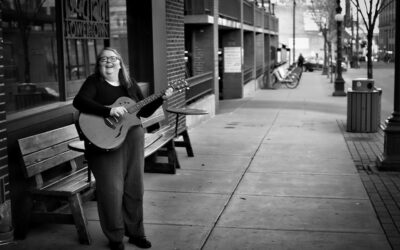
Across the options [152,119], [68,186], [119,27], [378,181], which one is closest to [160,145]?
[152,119]

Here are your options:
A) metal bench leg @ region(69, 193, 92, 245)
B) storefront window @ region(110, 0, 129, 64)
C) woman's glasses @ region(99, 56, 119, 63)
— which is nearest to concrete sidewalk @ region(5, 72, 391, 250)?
metal bench leg @ region(69, 193, 92, 245)

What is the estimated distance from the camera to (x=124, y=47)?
1012 cm

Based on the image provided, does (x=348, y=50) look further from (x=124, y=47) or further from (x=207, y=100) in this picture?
(x=124, y=47)

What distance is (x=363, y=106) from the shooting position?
43.3 ft

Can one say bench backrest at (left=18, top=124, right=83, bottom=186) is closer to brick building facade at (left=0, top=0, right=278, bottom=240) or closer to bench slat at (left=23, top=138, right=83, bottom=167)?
bench slat at (left=23, top=138, right=83, bottom=167)

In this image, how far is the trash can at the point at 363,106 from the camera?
13.1 m

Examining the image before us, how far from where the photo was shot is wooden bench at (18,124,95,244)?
572 cm

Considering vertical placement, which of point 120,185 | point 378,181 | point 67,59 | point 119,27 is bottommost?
point 378,181

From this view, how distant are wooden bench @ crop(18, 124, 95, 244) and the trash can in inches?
311

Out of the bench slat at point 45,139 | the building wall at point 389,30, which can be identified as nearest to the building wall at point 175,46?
the bench slat at point 45,139

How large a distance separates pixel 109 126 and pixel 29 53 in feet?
6.77

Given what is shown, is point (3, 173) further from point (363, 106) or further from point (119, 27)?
point (363, 106)

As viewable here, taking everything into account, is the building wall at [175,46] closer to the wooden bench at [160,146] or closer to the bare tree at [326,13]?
the wooden bench at [160,146]

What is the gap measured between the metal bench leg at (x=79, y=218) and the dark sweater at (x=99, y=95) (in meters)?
0.94
